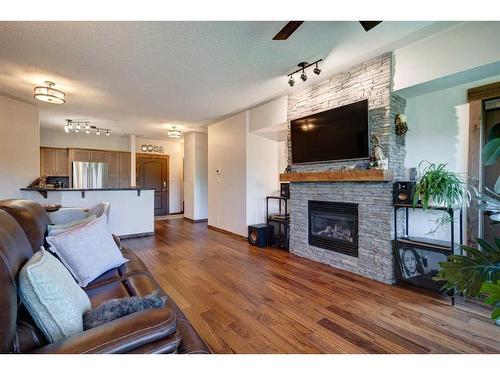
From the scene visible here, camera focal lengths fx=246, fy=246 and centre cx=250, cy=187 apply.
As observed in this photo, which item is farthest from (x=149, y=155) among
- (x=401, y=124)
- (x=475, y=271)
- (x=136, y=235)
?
(x=475, y=271)

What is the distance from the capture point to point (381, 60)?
284 centimetres

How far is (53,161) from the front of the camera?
660 cm

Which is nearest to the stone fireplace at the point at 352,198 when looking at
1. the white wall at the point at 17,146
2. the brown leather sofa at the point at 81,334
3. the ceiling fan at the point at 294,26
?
the ceiling fan at the point at 294,26

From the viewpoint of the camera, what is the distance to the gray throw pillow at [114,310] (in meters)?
1.08

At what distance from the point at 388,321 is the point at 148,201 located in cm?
479

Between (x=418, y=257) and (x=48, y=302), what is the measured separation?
3.16 meters

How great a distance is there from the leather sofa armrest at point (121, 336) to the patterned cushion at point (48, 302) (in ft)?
0.34

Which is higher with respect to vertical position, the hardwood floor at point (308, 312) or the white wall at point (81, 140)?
the white wall at point (81, 140)

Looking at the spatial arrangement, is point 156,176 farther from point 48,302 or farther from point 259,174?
point 48,302

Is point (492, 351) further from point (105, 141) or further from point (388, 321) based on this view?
point (105, 141)

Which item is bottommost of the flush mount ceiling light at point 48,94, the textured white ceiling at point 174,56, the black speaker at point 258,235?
the black speaker at point 258,235

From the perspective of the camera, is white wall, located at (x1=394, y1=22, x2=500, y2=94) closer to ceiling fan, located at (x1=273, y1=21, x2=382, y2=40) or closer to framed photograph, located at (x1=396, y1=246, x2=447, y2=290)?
ceiling fan, located at (x1=273, y1=21, x2=382, y2=40)

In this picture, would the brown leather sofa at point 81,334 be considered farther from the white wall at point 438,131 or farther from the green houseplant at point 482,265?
the white wall at point 438,131
